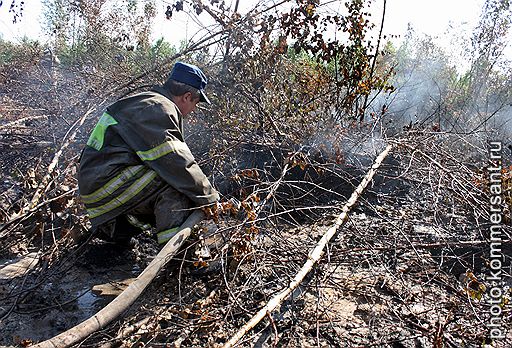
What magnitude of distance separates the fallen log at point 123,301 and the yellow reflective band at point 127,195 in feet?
Result: 1.43

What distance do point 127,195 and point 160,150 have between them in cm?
47

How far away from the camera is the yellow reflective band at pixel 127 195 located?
2936 millimetres

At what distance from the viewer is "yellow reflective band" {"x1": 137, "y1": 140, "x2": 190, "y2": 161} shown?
280 cm

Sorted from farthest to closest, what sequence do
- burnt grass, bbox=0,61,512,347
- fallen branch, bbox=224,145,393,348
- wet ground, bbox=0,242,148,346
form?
wet ground, bbox=0,242,148,346 → burnt grass, bbox=0,61,512,347 → fallen branch, bbox=224,145,393,348

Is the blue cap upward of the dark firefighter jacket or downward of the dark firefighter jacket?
upward

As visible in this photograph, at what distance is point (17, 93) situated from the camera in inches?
316

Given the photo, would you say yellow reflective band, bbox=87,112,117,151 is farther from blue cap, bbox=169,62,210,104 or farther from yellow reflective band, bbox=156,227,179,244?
yellow reflective band, bbox=156,227,179,244

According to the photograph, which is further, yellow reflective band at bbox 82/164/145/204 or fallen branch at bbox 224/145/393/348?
yellow reflective band at bbox 82/164/145/204

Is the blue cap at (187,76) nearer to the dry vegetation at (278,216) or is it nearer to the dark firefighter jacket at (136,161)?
the dark firefighter jacket at (136,161)

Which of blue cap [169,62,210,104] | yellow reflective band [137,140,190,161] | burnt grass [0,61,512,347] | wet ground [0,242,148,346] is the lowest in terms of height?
wet ground [0,242,148,346]

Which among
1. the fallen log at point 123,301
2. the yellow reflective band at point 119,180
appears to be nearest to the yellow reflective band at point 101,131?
the yellow reflective band at point 119,180

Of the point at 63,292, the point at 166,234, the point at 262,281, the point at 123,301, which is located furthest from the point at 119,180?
the point at 262,281

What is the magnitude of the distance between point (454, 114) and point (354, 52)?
15.0 feet

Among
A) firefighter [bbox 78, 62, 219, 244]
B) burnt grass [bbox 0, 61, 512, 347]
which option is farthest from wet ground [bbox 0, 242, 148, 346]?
firefighter [bbox 78, 62, 219, 244]
